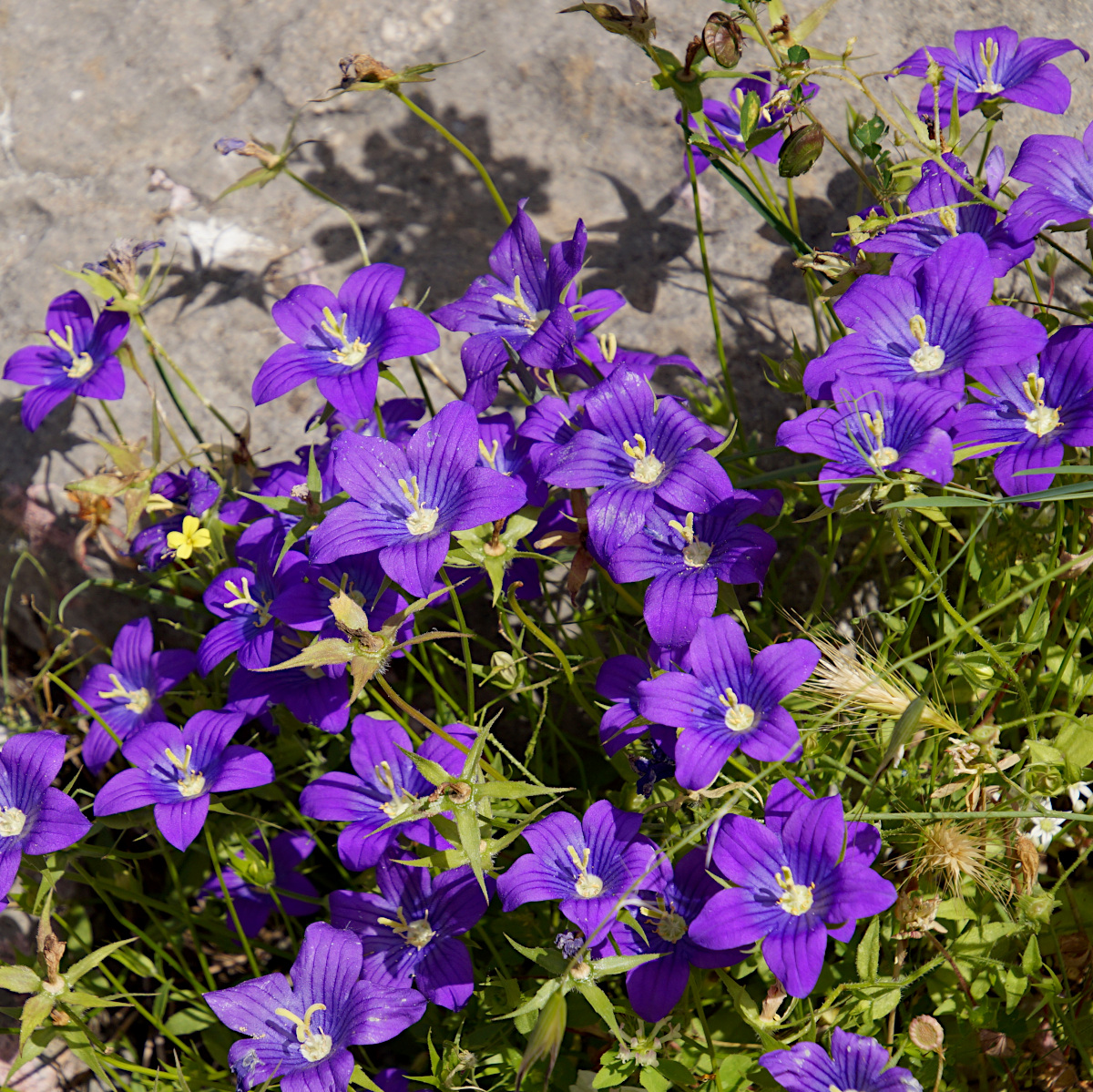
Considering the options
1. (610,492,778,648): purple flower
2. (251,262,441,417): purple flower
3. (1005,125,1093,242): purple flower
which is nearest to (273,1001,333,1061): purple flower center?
(610,492,778,648): purple flower

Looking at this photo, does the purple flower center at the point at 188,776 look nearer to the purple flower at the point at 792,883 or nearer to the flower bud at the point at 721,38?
the purple flower at the point at 792,883

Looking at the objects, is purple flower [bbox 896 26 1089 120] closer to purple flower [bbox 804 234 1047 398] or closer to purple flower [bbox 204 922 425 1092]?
purple flower [bbox 804 234 1047 398]

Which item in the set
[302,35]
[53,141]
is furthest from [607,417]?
[53,141]

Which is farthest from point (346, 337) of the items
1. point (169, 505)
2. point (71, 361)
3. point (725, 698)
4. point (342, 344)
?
point (725, 698)

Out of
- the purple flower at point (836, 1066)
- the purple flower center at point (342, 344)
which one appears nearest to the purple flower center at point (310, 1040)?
the purple flower at point (836, 1066)

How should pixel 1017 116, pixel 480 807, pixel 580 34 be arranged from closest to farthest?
pixel 480 807, pixel 1017 116, pixel 580 34

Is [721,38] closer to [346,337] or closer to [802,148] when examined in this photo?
[802,148]

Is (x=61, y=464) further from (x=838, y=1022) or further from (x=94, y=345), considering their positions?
(x=838, y=1022)
